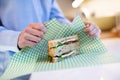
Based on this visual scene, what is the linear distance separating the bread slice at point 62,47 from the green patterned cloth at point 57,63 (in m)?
0.01

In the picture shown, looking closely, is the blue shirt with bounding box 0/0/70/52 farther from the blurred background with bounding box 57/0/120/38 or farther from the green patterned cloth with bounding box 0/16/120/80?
the blurred background with bounding box 57/0/120/38

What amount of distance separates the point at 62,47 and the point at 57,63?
0.04m

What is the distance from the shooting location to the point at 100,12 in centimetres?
190

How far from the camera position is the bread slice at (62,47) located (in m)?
0.48

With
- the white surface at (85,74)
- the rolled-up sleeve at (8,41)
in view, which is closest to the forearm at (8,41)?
the rolled-up sleeve at (8,41)

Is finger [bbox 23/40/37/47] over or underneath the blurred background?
underneath

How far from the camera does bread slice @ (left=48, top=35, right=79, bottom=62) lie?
1.57ft

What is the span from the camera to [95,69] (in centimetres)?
41

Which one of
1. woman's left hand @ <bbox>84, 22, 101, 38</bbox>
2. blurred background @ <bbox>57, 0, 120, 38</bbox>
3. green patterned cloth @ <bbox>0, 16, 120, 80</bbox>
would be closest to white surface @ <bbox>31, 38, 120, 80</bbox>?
green patterned cloth @ <bbox>0, 16, 120, 80</bbox>

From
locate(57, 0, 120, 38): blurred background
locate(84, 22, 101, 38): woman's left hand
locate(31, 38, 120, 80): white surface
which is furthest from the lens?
locate(57, 0, 120, 38): blurred background

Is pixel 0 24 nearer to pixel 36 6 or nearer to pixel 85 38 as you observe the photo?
pixel 36 6

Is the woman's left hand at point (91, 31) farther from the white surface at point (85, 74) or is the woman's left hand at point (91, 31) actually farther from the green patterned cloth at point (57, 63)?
the white surface at point (85, 74)

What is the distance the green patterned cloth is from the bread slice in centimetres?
1

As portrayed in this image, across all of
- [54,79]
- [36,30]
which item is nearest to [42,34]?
[36,30]
